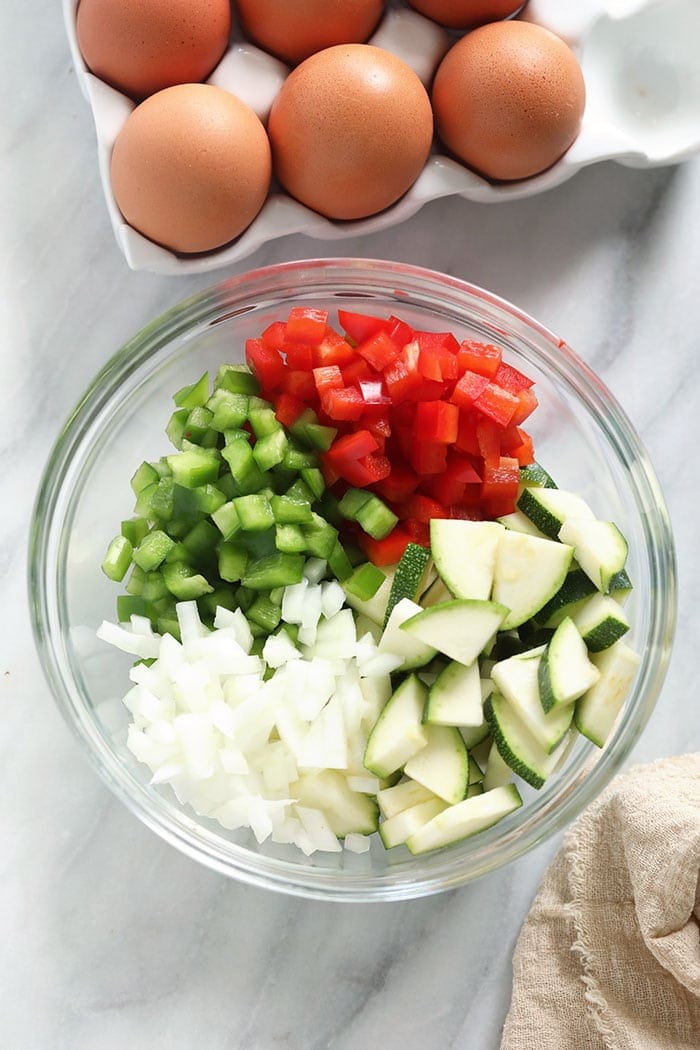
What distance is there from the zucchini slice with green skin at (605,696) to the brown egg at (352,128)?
0.83m

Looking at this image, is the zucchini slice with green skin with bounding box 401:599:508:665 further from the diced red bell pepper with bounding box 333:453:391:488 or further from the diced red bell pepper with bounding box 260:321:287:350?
the diced red bell pepper with bounding box 260:321:287:350

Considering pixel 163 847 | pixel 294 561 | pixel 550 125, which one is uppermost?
pixel 550 125

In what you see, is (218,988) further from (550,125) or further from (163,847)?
(550,125)

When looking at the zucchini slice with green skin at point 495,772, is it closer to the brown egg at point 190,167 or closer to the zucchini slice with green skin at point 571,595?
the zucchini slice with green skin at point 571,595

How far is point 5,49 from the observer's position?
189cm

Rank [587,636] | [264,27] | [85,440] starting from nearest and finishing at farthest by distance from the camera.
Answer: [587,636]
[264,27]
[85,440]

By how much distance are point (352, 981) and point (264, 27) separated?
1714mm

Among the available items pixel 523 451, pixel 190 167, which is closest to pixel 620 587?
pixel 523 451

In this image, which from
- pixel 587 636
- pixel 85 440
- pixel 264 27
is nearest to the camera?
pixel 587 636

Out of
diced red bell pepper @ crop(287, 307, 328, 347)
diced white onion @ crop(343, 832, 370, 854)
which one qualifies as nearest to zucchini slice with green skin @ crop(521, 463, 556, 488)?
diced red bell pepper @ crop(287, 307, 328, 347)

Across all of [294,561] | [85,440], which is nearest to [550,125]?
[294,561]

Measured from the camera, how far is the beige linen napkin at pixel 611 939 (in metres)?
1.73

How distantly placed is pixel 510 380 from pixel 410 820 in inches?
29.0

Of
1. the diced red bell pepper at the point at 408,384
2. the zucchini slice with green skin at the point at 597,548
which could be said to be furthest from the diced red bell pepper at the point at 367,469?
the zucchini slice with green skin at the point at 597,548
